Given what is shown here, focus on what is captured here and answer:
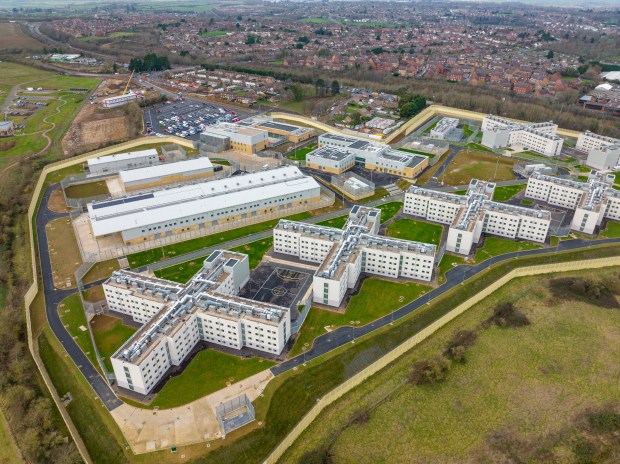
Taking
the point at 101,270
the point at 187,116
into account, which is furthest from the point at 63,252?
the point at 187,116

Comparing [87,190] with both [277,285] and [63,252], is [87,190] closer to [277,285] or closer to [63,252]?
[63,252]

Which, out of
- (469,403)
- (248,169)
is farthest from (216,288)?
(248,169)

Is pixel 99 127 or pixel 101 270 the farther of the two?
pixel 99 127

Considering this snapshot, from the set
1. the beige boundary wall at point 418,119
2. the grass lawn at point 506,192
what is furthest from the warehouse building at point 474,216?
the beige boundary wall at point 418,119

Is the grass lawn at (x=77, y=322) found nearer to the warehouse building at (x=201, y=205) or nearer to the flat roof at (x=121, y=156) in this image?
the warehouse building at (x=201, y=205)

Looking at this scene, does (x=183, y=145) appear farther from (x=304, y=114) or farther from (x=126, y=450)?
(x=126, y=450)
